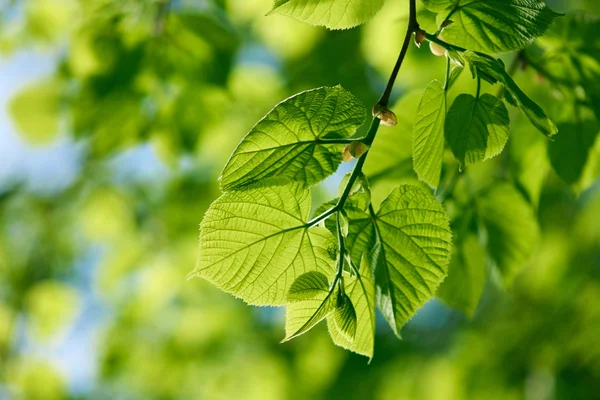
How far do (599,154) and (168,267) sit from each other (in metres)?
2.08

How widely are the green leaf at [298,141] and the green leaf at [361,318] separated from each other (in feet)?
0.44

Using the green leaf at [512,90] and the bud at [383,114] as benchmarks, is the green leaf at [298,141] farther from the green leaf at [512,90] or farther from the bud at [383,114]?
the green leaf at [512,90]

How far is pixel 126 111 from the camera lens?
60.0 inches

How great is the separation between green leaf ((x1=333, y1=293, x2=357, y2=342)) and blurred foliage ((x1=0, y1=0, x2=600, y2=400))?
0.92 m

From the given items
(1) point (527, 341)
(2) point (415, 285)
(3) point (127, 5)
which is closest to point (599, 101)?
(2) point (415, 285)

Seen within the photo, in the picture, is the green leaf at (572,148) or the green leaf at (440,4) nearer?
the green leaf at (440,4)

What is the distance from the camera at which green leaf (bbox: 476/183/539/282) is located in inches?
40.1

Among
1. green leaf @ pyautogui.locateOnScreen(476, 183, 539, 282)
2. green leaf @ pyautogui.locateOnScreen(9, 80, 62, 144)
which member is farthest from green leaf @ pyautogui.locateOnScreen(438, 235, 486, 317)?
green leaf @ pyautogui.locateOnScreen(9, 80, 62, 144)

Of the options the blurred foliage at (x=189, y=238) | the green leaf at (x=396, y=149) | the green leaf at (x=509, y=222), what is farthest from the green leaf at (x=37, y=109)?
the green leaf at (x=509, y=222)

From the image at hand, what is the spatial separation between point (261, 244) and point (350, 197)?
114 millimetres

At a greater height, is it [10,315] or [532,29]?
[532,29]

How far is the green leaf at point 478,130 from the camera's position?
64cm

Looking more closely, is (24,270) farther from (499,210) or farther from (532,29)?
(532,29)

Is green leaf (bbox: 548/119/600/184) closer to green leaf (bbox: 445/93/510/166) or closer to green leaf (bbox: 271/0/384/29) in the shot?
green leaf (bbox: 445/93/510/166)
